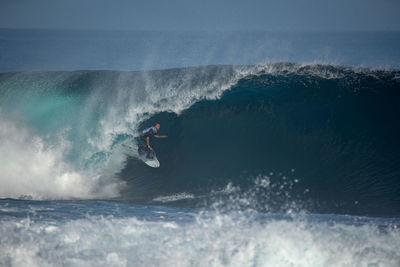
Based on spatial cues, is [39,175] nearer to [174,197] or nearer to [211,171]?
[174,197]

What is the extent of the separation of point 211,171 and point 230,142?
2.90 feet

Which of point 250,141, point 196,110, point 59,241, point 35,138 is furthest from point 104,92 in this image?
point 59,241

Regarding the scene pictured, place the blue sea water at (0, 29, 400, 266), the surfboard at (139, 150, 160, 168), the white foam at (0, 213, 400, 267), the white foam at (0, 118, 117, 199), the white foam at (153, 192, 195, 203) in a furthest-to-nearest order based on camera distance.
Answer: the surfboard at (139, 150, 160, 168), the white foam at (0, 118, 117, 199), the white foam at (153, 192, 195, 203), the blue sea water at (0, 29, 400, 266), the white foam at (0, 213, 400, 267)

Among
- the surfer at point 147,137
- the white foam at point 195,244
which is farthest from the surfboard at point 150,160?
the white foam at point 195,244

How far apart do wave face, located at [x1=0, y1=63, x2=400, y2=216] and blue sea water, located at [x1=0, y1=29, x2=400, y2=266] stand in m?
0.03

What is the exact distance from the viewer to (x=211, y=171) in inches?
250

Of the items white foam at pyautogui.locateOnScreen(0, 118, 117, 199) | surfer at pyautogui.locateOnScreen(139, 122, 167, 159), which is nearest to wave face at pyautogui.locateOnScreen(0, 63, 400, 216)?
white foam at pyautogui.locateOnScreen(0, 118, 117, 199)

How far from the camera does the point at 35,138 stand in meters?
7.21

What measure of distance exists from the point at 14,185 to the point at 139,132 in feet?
8.44

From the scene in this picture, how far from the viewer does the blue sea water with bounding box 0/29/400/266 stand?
4008 mm

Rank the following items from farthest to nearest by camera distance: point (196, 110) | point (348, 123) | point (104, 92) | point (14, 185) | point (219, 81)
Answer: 1. point (104, 92)
2. point (219, 81)
3. point (196, 110)
4. point (348, 123)
5. point (14, 185)

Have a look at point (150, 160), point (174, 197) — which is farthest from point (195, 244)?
point (150, 160)

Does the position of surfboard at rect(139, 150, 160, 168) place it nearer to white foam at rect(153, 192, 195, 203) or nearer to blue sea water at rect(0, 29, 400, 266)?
blue sea water at rect(0, 29, 400, 266)

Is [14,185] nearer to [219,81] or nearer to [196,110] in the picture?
[196,110]
